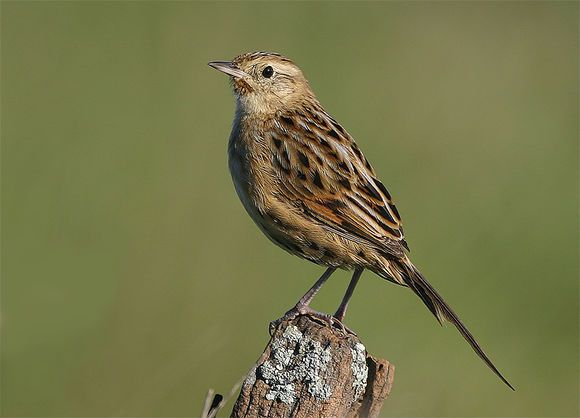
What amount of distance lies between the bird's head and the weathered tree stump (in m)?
2.43

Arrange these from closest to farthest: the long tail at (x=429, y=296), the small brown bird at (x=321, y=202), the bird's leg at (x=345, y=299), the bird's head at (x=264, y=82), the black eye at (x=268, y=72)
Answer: the long tail at (x=429, y=296), the small brown bird at (x=321, y=202), the bird's leg at (x=345, y=299), the bird's head at (x=264, y=82), the black eye at (x=268, y=72)

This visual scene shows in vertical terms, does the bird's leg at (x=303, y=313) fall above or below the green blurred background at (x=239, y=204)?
below

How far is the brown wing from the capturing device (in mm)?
5531

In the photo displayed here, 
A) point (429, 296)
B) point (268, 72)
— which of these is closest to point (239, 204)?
point (268, 72)

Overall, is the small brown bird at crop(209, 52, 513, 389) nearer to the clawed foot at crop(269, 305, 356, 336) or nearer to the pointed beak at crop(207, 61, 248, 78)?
the clawed foot at crop(269, 305, 356, 336)

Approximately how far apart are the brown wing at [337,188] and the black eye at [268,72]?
68 cm

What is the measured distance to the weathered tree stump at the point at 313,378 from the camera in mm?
3873

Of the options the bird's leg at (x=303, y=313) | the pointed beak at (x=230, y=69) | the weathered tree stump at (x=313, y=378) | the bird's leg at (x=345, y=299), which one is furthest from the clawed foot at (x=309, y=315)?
the pointed beak at (x=230, y=69)

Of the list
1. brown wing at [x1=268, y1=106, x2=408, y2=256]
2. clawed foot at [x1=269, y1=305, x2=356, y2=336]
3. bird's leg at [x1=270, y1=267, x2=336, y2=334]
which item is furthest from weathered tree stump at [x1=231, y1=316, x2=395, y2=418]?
brown wing at [x1=268, y1=106, x2=408, y2=256]

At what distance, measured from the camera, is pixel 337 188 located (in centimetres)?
562

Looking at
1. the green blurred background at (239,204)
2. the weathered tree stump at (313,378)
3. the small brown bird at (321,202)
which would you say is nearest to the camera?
the weathered tree stump at (313,378)

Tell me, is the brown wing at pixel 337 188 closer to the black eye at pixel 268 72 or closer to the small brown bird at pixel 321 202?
the small brown bird at pixel 321 202

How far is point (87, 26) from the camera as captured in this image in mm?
10633

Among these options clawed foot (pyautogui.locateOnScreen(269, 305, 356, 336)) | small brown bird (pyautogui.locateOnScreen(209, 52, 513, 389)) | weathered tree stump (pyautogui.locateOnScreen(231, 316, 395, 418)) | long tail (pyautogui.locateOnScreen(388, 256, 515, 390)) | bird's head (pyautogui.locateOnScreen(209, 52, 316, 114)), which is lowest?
weathered tree stump (pyautogui.locateOnScreen(231, 316, 395, 418))
